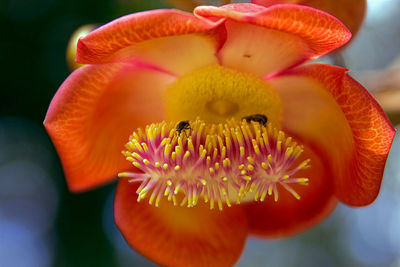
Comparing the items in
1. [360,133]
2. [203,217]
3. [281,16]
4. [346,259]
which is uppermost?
[281,16]

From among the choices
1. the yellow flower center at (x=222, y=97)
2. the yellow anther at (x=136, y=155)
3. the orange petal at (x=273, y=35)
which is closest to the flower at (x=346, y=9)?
the orange petal at (x=273, y=35)

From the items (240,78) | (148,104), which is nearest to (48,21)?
(148,104)

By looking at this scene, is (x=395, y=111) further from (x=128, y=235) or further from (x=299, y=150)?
(x=128, y=235)

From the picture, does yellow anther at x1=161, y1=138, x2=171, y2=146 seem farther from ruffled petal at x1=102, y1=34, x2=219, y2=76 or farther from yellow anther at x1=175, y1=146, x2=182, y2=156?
ruffled petal at x1=102, y1=34, x2=219, y2=76

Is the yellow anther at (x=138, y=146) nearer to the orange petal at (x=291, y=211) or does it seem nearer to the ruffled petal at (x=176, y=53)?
the ruffled petal at (x=176, y=53)

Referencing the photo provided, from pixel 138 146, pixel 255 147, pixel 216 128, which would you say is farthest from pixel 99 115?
pixel 255 147
